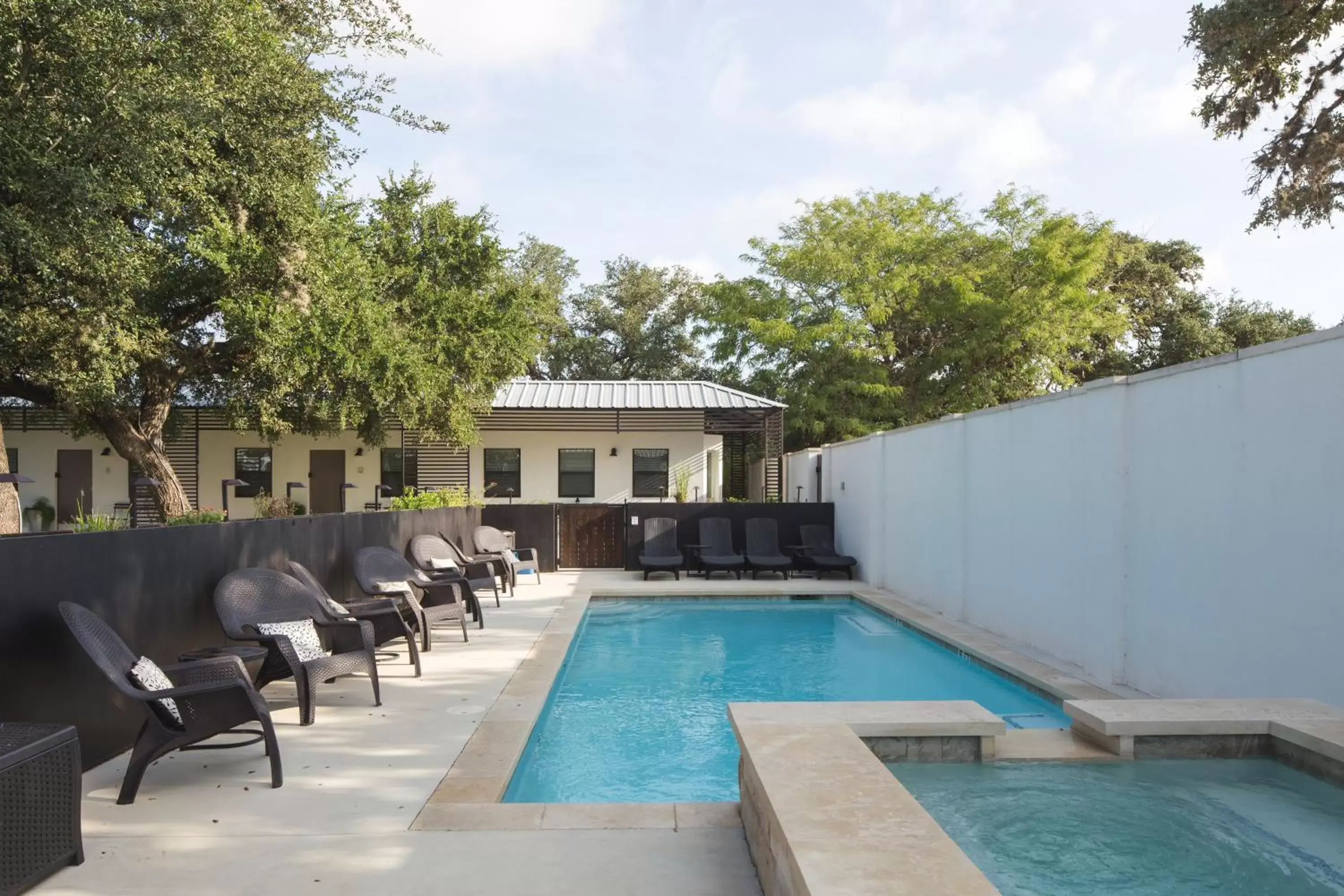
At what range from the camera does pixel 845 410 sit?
26.3 meters

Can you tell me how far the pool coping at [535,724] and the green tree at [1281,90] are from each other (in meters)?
6.93

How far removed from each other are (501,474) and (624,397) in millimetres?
3441

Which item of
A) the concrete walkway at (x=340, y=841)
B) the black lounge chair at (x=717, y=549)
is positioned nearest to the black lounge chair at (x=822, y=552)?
the black lounge chair at (x=717, y=549)

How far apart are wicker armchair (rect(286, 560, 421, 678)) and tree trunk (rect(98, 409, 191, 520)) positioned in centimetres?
971

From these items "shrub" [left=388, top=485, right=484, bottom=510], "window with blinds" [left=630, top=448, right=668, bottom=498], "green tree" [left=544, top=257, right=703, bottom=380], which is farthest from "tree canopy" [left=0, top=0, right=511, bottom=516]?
"green tree" [left=544, top=257, right=703, bottom=380]

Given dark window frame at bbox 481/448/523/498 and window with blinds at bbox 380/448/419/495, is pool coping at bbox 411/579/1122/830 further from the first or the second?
window with blinds at bbox 380/448/419/495

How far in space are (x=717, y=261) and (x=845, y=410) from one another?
8.74 m

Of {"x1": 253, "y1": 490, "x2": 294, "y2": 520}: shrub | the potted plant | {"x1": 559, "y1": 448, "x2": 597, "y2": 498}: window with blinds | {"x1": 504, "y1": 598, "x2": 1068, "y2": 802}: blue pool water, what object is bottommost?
{"x1": 504, "y1": 598, "x2": 1068, "y2": 802}: blue pool water

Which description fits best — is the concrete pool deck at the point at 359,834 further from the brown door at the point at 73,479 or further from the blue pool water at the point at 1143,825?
the brown door at the point at 73,479

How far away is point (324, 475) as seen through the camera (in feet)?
70.0

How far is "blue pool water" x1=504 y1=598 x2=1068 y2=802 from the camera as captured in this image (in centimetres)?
531

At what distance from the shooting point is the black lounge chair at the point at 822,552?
1417cm

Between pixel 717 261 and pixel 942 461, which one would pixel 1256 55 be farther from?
pixel 717 261

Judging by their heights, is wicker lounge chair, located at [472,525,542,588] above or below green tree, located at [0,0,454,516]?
below
